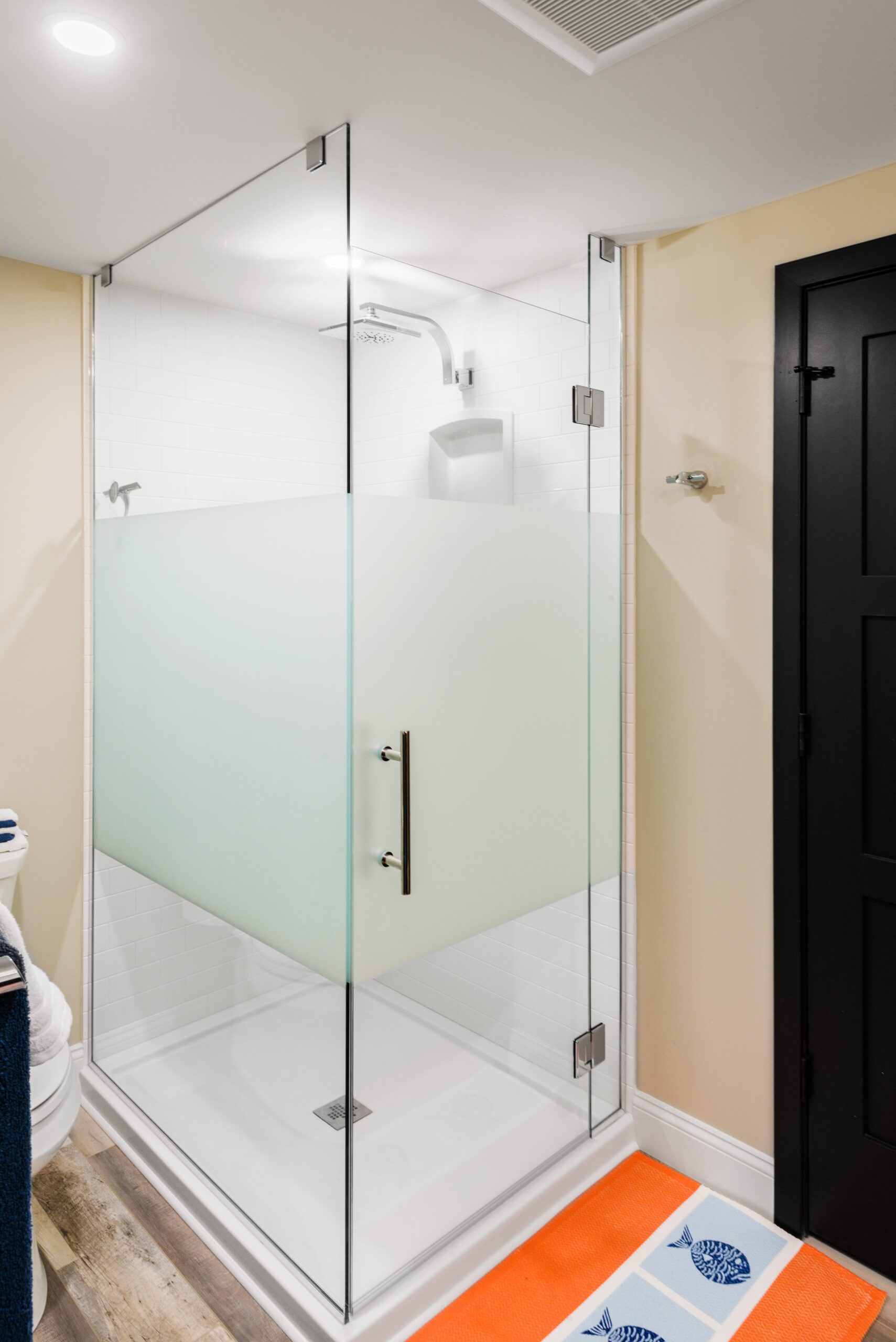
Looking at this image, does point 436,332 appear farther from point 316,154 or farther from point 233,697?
point 233,697

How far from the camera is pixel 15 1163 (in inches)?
39.4

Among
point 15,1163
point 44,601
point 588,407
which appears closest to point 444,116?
point 588,407

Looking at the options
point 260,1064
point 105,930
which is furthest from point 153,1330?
point 105,930

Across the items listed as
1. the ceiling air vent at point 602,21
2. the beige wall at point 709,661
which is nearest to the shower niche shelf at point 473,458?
the beige wall at point 709,661

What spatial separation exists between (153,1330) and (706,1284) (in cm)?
115

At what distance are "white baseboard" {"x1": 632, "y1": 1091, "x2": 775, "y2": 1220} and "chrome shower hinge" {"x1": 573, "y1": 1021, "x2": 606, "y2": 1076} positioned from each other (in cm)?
16

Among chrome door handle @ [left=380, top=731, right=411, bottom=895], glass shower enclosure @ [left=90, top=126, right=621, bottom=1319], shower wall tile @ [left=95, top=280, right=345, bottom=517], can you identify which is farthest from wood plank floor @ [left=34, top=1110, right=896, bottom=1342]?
shower wall tile @ [left=95, top=280, right=345, bottom=517]

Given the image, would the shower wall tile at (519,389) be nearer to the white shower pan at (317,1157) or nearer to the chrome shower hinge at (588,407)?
the chrome shower hinge at (588,407)

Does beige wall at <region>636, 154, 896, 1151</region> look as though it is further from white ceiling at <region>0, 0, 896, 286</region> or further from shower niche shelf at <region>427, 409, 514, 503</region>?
shower niche shelf at <region>427, 409, 514, 503</region>

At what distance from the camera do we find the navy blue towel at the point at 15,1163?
3.22ft

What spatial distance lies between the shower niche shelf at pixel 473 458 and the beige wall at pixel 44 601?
1.27 meters

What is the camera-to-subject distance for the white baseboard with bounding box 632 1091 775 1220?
202 centimetres

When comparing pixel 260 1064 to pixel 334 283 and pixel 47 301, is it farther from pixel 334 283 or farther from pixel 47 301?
pixel 47 301

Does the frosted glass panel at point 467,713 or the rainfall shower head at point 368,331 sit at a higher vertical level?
the rainfall shower head at point 368,331
